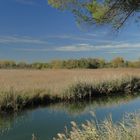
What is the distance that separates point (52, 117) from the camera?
1419 centimetres

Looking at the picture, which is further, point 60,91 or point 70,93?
point 70,93

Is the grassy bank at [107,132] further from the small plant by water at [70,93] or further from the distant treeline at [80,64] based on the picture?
the distant treeline at [80,64]

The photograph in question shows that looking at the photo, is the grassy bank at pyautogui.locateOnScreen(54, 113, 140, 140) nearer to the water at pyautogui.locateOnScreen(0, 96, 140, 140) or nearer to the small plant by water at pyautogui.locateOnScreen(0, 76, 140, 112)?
the water at pyautogui.locateOnScreen(0, 96, 140, 140)

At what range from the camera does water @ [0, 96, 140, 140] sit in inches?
440

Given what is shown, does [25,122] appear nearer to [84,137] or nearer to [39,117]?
[39,117]

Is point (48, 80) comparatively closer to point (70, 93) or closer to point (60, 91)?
point (70, 93)

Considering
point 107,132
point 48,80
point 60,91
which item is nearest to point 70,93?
point 60,91

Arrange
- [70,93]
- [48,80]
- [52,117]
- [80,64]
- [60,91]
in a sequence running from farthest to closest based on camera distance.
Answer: [80,64] → [48,80] → [70,93] → [60,91] → [52,117]

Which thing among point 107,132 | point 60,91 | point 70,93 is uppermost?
point 107,132

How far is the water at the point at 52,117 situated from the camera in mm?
11178

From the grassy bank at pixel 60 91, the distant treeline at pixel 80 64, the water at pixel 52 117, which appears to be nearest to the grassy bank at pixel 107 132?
the water at pixel 52 117

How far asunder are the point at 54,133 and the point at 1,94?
194 inches

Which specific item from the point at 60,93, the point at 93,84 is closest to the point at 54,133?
the point at 60,93

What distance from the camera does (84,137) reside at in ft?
16.3
